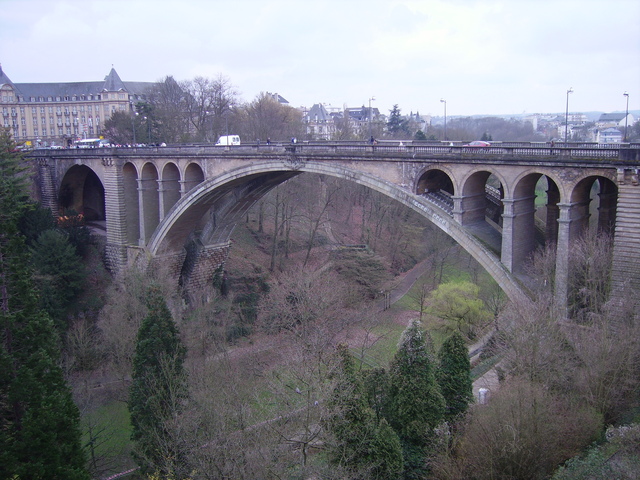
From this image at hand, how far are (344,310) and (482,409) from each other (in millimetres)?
13819

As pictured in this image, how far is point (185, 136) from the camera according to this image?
43469 mm

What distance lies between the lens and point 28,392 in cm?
1377

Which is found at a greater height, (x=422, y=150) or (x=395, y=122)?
(x=395, y=122)

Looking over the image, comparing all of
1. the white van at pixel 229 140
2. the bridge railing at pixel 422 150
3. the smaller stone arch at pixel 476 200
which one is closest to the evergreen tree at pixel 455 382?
the smaller stone arch at pixel 476 200

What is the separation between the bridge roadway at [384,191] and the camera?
1573 centimetres

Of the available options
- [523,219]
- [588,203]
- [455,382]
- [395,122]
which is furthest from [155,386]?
[395,122]

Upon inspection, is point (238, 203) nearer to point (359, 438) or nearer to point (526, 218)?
point (526, 218)

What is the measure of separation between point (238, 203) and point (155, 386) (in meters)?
16.5

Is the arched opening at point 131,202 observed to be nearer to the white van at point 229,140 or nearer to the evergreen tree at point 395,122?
the white van at point 229,140

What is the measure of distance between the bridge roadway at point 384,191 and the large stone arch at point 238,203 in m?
0.06

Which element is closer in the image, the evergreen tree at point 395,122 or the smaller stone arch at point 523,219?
the smaller stone arch at point 523,219

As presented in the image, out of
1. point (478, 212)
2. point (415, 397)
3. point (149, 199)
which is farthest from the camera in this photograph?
point (149, 199)

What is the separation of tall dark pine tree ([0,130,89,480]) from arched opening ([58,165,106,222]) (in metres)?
22.8

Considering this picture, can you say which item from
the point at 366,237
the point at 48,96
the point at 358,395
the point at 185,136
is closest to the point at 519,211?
the point at 358,395
